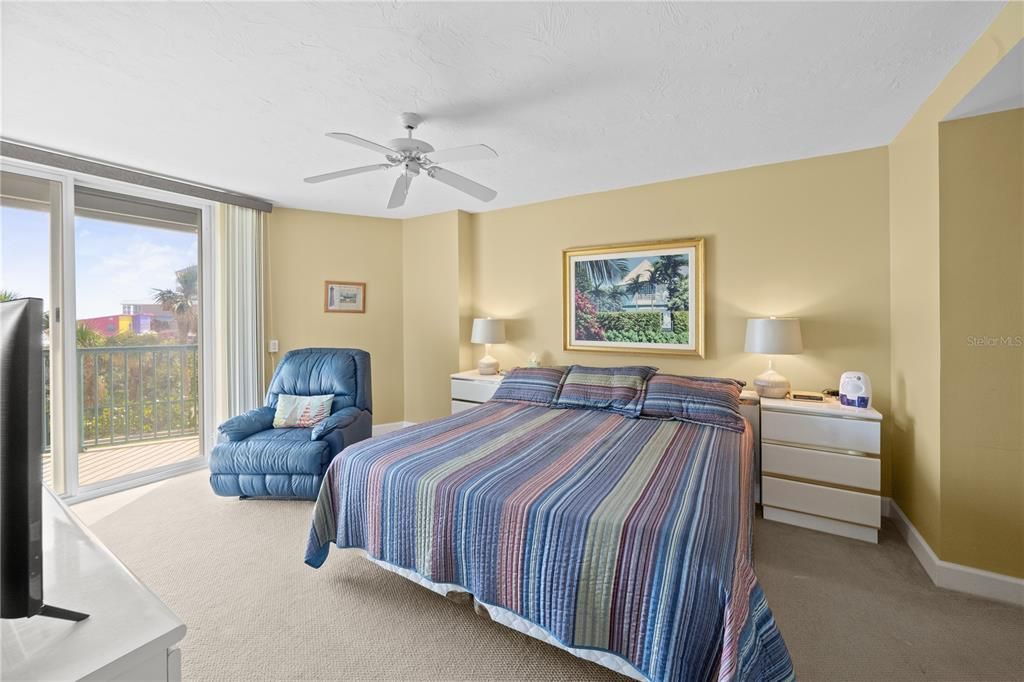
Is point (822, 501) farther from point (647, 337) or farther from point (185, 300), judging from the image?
point (185, 300)

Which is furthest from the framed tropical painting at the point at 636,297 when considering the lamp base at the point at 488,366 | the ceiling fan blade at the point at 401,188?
the ceiling fan blade at the point at 401,188

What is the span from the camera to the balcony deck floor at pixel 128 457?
11.2ft

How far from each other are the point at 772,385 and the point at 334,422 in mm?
3222

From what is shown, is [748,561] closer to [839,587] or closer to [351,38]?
[839,587]

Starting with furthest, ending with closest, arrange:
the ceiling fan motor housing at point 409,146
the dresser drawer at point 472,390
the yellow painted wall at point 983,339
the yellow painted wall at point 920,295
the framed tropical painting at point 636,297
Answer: the dresser drawer at point 472,390 < the framed tropical painting at point 636,297 < the ceiling fan motor housing at point 409,146 < the yellow painted wall at point 920,295 < the yellow painted wall at point 983,339

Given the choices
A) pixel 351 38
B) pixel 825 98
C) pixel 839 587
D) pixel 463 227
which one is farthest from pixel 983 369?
pixel 463 227

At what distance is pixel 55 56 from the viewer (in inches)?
74.7

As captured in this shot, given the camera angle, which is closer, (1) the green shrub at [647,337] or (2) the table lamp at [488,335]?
(1) the green shrub at [647,337]

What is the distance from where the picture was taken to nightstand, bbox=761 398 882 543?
2588 mm

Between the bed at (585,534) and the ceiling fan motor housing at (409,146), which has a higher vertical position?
the ceiling fan motor housing at (409,146)

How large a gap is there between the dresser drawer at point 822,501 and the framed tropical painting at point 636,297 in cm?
114

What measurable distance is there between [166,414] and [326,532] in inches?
111

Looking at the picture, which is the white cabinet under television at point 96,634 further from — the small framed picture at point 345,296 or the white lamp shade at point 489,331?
the small framed picture at point 345,296

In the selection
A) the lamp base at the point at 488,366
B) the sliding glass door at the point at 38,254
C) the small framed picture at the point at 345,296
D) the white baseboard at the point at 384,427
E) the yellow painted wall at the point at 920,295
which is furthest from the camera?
the white baseboard at the point at 384,427
